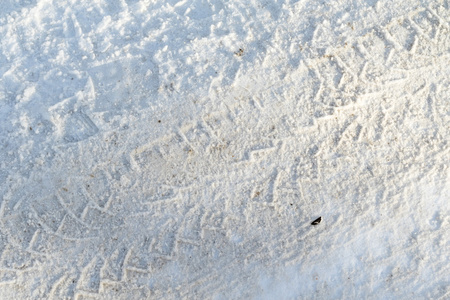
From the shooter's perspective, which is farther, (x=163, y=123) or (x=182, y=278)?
(x=163, y=123)

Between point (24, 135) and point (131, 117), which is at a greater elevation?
point (24, 135)

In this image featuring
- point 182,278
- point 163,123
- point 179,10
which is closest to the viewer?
point 182,278

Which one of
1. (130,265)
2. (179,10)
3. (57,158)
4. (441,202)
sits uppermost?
(179,10)

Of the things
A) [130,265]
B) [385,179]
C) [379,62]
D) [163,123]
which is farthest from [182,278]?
[379,62]

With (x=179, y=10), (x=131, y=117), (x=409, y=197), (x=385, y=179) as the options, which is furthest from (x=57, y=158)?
(x=409, y=197)

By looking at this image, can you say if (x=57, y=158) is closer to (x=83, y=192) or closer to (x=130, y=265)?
(x=83, y=192)

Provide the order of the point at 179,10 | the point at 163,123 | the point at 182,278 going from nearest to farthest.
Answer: the point at 182,278, the point at 163,123, the point at 179,10
